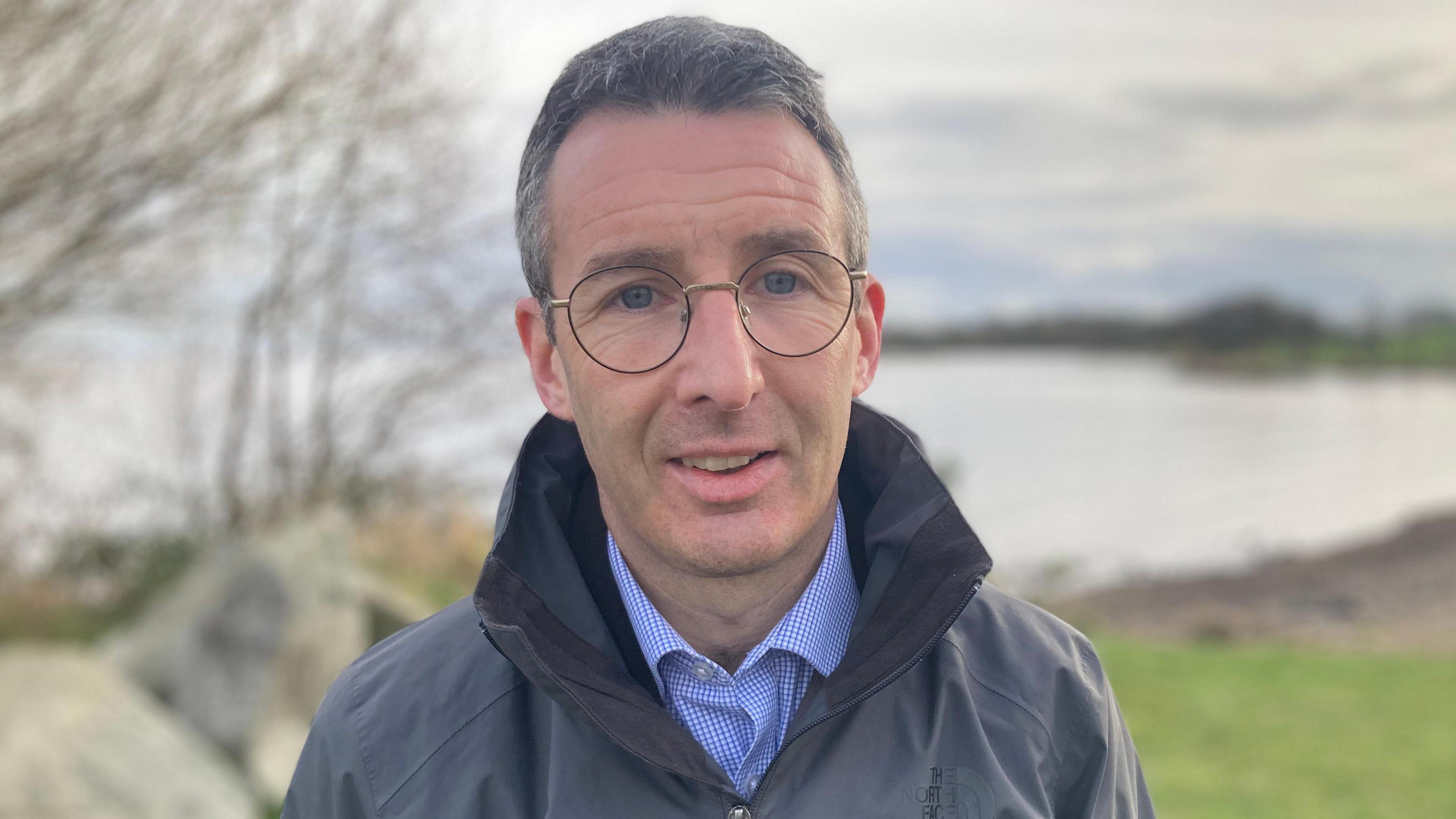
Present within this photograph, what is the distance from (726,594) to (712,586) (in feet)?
0.10

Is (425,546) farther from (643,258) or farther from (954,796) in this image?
(954,796)

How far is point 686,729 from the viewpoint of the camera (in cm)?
180

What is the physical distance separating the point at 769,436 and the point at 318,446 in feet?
25.6

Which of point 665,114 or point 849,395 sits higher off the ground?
point 665,114

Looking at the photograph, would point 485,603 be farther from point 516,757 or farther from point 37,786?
point 37,786

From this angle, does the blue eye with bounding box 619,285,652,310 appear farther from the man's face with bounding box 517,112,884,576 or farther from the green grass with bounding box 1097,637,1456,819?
the green grass with bounding box 1097,637,1456,819

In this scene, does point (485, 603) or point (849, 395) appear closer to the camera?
point (485, 603)

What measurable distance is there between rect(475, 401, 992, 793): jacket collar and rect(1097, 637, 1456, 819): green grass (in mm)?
5398

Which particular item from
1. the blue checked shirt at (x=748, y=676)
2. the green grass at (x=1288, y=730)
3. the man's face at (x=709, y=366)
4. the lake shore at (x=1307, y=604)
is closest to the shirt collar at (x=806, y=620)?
the blue checked shirt at (x=748, y=676)

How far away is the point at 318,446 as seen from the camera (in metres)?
8.96

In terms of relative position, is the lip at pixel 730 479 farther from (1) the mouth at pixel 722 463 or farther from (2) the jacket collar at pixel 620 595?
(2) the jacket collar at pixel 620 595

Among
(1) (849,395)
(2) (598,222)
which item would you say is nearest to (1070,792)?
(1) (849,395)

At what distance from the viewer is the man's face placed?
1.85 meters

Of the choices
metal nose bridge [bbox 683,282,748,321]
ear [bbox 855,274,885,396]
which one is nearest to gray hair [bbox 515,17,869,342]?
ear [bbox 855,274,885,396]
